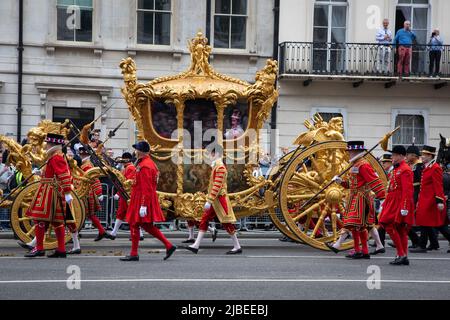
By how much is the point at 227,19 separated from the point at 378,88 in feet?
14.7

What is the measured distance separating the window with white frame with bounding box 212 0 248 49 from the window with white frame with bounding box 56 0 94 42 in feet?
10.9

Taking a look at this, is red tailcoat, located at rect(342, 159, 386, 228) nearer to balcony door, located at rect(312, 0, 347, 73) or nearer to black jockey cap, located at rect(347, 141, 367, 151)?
black jockey cap, located at rect(347, 141, 367, 151)

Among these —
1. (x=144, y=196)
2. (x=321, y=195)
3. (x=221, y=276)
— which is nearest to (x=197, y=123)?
(x=321, y=195)

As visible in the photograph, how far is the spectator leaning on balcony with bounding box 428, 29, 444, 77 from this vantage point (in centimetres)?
2814

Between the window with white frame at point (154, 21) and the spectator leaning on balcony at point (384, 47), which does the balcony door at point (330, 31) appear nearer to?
the spectator leaning on balcony at point (384, 47)

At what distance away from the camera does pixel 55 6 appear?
26.8m

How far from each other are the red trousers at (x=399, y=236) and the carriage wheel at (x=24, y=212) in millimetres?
4863

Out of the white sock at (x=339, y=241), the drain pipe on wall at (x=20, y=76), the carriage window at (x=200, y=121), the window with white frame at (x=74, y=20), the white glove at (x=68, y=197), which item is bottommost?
the white sock at (x=339, y=241)

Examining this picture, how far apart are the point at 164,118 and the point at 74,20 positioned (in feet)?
34.6

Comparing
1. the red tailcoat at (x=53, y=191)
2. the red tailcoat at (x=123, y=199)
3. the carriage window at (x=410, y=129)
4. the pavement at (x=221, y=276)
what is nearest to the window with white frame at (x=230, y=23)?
the carriage window at (x=410, y=129)

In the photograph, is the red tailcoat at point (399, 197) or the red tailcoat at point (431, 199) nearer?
the red tailcoat at point (399, 197)

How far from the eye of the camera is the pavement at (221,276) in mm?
11148

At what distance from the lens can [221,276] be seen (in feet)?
41.9

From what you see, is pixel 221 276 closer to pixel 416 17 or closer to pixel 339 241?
pixel 339 241
